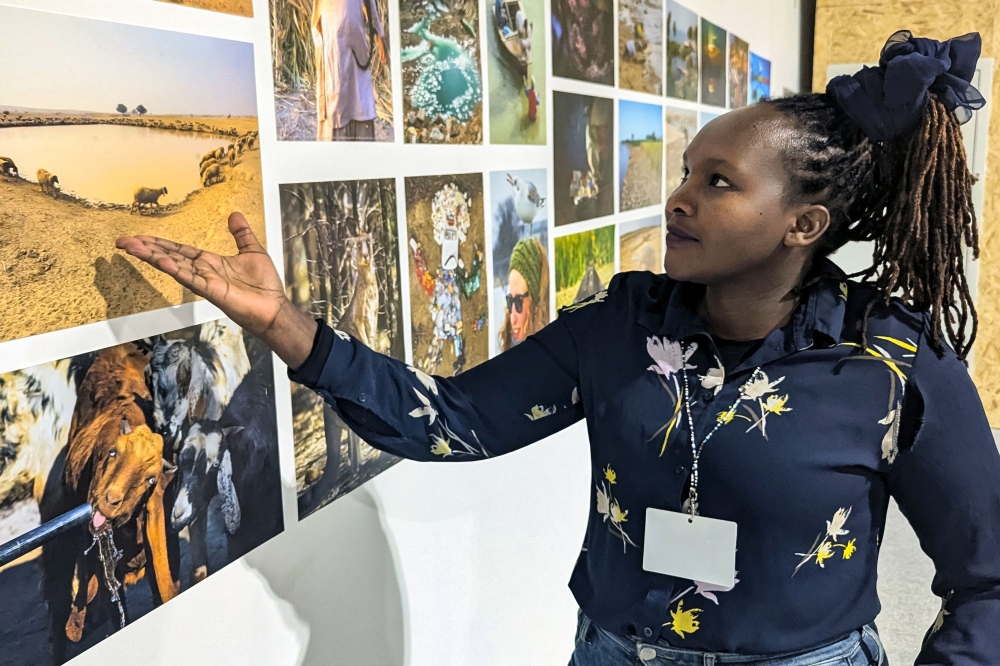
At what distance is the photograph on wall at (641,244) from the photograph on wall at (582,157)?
0.16m

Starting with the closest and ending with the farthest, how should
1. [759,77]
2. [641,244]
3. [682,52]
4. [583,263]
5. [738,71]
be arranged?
1. [583,263]
2. [641,244]
3. [682,52]
4. [738,71]
5. [759,77]

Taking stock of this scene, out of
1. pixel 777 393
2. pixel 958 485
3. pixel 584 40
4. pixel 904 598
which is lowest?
pixel 904 598

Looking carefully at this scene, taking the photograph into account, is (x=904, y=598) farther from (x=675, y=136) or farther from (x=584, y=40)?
(x=584, y=40)

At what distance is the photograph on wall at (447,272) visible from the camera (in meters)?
1.46

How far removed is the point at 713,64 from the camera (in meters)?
3.15

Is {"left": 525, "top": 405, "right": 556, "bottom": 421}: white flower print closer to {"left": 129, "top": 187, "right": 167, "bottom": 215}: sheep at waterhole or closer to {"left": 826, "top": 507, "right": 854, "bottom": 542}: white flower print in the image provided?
{"left": 826, "top": 507, "right": 854, "bottom": 542}: white flower print

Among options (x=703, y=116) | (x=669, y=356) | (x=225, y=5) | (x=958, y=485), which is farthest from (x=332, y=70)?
(x=703, y=116)

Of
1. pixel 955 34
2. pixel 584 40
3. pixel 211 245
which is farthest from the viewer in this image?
pixel 955 34

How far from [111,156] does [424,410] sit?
0.49 m

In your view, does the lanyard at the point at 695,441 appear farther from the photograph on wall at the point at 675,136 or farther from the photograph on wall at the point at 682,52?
the photograph on wall at the point at 682,52

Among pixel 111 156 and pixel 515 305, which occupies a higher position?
pixel 111 156

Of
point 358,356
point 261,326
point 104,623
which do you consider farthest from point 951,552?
point 104,623

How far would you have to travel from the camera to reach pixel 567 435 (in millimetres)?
2227

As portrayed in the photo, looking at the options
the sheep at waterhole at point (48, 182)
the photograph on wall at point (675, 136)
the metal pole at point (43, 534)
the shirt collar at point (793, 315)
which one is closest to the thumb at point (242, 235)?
the sheep at waterhole at point (48, 182)
